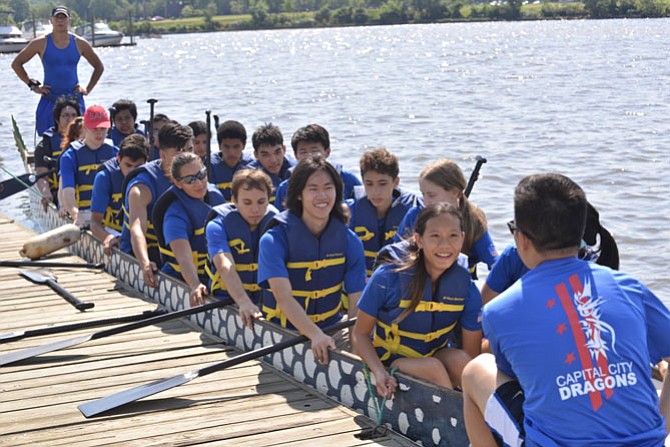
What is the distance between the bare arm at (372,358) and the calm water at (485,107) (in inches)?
230

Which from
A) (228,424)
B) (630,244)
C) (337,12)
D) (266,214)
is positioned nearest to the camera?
(228,424)

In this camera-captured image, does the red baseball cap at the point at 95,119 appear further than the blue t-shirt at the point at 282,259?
Yes

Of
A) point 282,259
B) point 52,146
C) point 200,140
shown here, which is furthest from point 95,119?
point 282,259

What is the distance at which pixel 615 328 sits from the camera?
2.87 metres

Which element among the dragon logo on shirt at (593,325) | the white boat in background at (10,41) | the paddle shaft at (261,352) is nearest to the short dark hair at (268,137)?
the paddle shaft at (261,352)

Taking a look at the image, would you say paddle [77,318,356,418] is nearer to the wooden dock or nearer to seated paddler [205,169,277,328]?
the wooden dock

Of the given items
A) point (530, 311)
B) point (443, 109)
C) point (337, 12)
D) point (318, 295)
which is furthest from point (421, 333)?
point (337, 12)

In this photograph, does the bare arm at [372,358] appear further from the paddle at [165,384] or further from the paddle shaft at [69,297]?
the paddle shaft at [69,297]

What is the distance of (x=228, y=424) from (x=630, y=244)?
736 cm

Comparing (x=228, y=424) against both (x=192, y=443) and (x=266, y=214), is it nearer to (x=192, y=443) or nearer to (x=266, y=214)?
(x=192, y=443)

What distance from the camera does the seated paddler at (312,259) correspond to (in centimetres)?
487

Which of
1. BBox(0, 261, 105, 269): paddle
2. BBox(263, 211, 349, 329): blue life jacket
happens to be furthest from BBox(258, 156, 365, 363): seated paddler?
BBox(0, 261, 105, 269): paddle

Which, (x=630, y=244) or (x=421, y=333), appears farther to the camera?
(x=630, y=244)

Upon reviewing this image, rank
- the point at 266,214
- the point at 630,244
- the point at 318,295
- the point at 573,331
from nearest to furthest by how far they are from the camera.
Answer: the point at 573,331 → the point at 318,295 → the point at 266,214 → the point at 630,244
